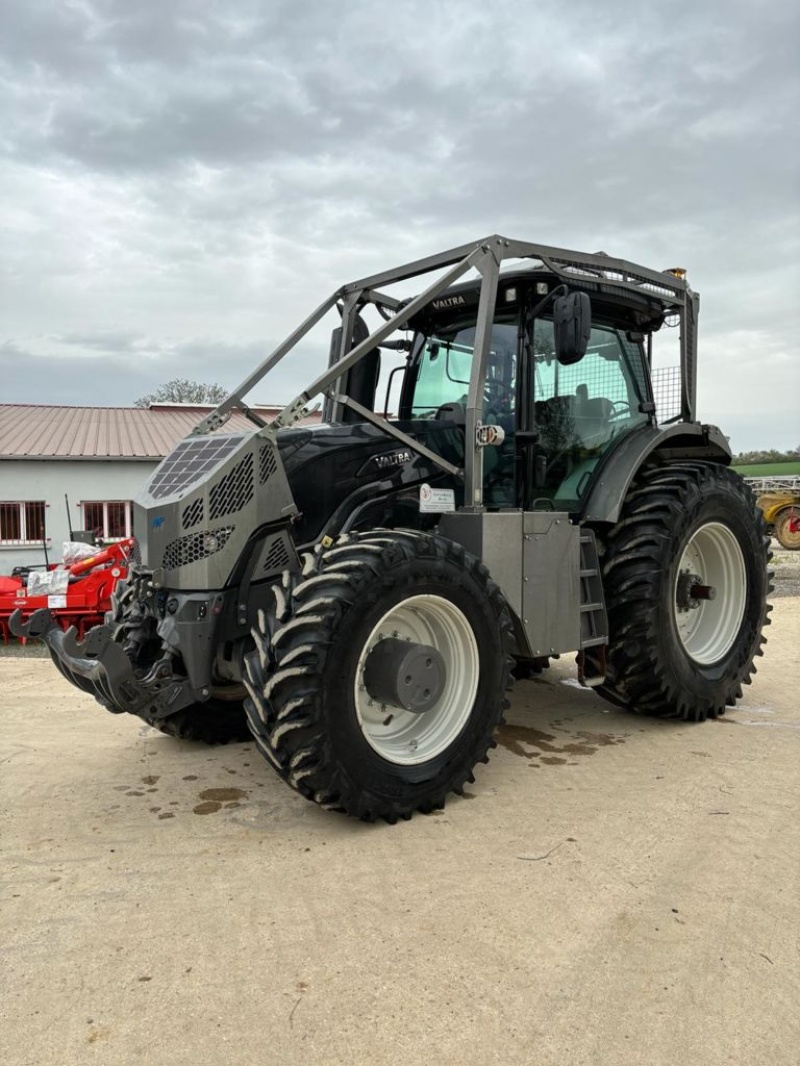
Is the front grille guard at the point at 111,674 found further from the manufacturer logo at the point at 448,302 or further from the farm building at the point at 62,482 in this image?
the farm building at the point at 62,482

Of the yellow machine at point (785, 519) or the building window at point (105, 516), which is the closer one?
the building window at point (105, 516)

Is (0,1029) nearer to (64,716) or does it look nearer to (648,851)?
(648,851)

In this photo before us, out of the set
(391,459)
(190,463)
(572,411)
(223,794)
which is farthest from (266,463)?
(572,411)

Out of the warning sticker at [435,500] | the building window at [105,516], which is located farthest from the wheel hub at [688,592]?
the building window at [105,516]

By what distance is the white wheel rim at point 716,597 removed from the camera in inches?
218

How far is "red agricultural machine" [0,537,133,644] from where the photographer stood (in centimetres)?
970

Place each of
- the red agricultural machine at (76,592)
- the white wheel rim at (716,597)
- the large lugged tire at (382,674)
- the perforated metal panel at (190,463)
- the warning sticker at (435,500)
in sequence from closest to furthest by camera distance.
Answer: the large lugged tire at (382,674)
the perforated metal panel at (190,463)
the warning sticker at (435,500)
the white wheel rim at (716,597)
the red agricultural machine at (76,592)

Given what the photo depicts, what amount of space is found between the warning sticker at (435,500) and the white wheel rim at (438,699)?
0.65 meters

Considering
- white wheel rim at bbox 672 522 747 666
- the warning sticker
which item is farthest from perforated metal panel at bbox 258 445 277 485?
white wheel rim at bbox 672 522 747 666

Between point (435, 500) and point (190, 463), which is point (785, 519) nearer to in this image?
point (435, 500)

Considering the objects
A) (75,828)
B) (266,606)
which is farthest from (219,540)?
(75,828)

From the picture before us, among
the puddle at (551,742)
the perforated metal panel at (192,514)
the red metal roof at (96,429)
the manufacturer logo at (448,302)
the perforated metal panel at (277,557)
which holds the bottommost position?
the puddle at (551,742)

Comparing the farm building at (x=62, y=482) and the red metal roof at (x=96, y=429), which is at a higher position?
the red metal roof at (x=96, y=429)

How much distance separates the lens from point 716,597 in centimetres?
566
